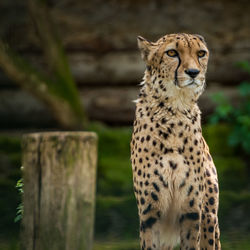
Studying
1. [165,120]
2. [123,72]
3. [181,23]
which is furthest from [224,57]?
[165,120]

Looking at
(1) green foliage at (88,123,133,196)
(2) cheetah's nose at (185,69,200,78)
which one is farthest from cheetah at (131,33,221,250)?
(1) green foliage at (88,123,133,196)

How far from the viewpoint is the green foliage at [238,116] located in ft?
23.8

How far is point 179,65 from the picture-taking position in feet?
10.0

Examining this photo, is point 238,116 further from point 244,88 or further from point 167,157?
point 167,157

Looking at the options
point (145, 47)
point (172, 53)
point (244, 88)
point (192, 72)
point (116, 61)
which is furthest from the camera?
point (116, 61)

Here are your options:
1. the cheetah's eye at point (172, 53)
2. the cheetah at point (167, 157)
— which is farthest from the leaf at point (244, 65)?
the cheetah's eye at point (172, 53)

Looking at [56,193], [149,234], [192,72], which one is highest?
[192,72]

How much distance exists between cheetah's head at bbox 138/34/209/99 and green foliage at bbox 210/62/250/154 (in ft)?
13.8

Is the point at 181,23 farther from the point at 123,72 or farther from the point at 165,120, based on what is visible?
the point at 165,120

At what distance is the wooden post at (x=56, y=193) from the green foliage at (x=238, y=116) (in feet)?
14.2

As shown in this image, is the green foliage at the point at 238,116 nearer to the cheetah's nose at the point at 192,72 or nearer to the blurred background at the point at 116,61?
the blurred background at the point at 116,61

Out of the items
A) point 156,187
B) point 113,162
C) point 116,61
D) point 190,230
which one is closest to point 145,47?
point 156,187

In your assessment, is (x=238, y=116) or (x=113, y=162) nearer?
(x=113, y=162)

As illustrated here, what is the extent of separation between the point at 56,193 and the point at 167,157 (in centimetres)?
65
